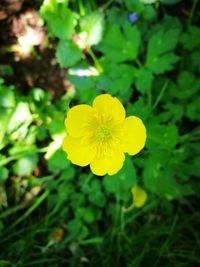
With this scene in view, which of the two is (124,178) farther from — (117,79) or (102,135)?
(117,79)

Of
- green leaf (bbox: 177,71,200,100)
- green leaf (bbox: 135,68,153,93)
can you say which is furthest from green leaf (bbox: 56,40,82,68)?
green leaf (bbox: 177,71,200,100)

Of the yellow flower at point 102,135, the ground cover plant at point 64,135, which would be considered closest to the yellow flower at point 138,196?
the ground cover plant at point 64,135

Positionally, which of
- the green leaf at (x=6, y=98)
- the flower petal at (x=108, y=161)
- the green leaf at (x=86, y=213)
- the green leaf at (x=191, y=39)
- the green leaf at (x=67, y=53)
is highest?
the green leaf at (x=67, y=53)

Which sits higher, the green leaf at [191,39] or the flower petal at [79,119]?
the flower petal at [79,119]

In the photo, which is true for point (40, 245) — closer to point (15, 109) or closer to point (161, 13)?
point (15, 109)

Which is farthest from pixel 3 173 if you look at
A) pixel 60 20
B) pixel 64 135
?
pixel 60 20

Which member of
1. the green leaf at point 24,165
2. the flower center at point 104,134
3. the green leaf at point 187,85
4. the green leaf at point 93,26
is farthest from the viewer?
the green leaf at point 24,165

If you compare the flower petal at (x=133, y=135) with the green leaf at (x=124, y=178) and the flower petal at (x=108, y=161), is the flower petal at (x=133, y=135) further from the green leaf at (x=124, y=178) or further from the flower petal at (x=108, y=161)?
the green leaf at (x=124, y=178)
